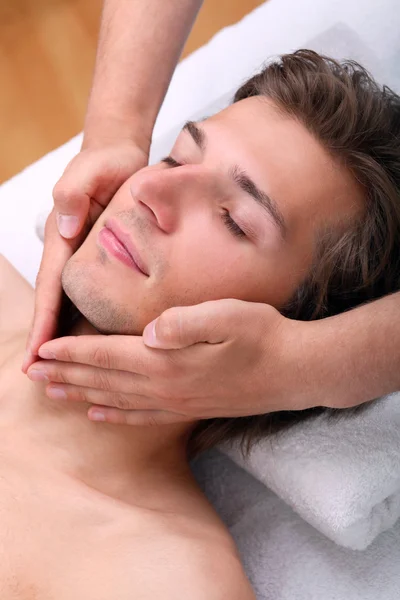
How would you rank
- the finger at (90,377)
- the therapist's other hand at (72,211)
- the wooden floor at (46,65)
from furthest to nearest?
the wooden floor at (46,65), the therapist's other hand at (72,211), the finger at (90,377)

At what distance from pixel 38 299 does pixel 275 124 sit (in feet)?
1.71

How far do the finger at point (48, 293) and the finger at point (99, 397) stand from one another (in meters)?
0.07

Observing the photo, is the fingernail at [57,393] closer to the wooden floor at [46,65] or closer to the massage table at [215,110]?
the massage table at [215,110]

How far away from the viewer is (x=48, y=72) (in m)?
2.32

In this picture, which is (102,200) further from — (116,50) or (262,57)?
(262,57)

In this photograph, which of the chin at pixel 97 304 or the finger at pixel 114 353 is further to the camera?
the chin at pixel 97 304

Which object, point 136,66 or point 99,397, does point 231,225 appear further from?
point 136,66

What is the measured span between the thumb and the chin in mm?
144

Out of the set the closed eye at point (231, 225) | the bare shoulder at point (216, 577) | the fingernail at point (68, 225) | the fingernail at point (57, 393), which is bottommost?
the bare shoulder at point (216, 577)

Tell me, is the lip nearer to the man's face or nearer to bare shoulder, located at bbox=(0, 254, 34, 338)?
the man's face

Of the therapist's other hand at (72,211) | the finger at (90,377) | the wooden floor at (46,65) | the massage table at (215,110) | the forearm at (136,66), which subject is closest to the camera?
the finger at (90,377)

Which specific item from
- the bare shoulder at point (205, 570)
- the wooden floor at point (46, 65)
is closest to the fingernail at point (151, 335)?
the bare shoulder at point (205, 570)

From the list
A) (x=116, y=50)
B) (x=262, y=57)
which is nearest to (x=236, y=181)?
(x=116, y=50)

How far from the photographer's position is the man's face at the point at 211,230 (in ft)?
3.60
